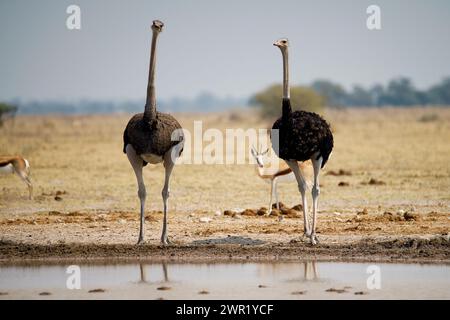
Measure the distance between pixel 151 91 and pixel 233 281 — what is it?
292 centimetres

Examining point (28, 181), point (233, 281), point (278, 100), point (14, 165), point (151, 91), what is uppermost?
point (278, 100)

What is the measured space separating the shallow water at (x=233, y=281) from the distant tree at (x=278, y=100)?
5621 cm

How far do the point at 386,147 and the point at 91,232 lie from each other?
21261 mm

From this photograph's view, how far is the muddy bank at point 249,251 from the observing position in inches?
402

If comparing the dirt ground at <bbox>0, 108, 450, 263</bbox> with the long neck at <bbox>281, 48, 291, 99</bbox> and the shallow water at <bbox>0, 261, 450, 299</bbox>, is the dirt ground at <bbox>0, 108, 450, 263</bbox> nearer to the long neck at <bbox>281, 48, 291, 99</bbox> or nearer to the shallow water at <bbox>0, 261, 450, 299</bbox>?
the shallow water at <bbox>0, 261, 450, 299</bbox>

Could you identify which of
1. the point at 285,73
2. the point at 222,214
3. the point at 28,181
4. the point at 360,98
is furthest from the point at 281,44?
the point at 360,98

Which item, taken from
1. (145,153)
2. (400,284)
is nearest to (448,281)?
(400,284)

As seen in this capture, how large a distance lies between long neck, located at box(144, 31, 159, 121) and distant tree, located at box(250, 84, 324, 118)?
5461 centimetres

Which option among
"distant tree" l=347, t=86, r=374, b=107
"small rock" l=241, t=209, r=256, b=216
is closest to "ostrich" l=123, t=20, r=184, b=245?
"small rock" l=241, t=209, r=256, b=216

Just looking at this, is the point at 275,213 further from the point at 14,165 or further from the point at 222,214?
the point at 14,165

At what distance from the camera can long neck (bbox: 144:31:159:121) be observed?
10.7 m

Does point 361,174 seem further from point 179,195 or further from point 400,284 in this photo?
point 400,284

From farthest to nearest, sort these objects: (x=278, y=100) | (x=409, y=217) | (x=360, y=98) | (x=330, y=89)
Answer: (x=360, y=98)
(x=330, y=89)
(x=278, y=100)
(x=409, y=217)

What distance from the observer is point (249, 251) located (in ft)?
34.8
